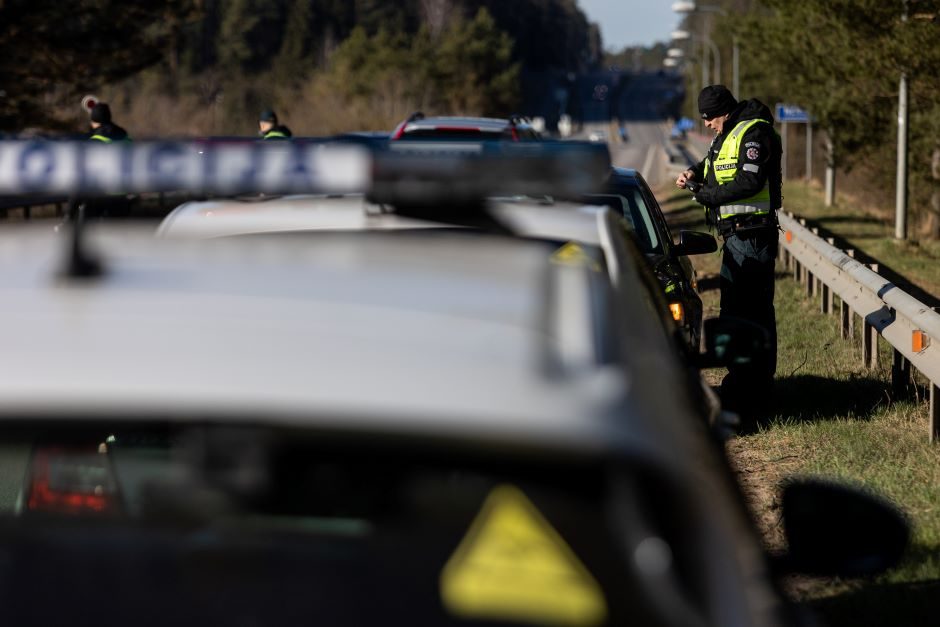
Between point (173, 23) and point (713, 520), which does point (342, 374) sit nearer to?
point (713, 520)

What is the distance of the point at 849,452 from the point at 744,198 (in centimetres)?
221

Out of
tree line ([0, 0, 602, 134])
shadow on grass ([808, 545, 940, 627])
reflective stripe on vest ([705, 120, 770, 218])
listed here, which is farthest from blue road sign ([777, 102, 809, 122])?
shadow on grass ([808, 545, 940, 627])

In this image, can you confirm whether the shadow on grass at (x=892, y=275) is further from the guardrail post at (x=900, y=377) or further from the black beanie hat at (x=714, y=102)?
the black beanie hat at (x=714, y=102)

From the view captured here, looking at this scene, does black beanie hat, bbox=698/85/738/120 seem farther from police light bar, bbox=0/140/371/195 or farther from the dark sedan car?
police light bar, bbox=0/140/371/195


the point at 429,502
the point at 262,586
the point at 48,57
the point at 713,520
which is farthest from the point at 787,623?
the point at 48,57

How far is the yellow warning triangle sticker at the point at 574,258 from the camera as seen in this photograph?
7.76ft

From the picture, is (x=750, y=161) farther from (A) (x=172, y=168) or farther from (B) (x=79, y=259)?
(B) (x=79, y=259)

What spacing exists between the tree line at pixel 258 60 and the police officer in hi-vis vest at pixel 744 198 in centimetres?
2209

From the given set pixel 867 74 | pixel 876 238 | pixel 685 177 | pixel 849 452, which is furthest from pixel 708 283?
pixel 849 452

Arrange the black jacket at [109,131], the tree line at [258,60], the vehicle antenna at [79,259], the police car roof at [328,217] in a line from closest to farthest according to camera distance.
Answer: the vehicle antenna at [79,259] → the police car roof at [328,217] → the black jacket at [109,131] → the tree line at [258,60]

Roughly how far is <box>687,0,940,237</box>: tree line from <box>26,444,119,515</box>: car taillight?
761 inches

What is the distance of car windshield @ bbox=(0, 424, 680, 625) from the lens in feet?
5.83

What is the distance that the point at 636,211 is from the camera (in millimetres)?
9148

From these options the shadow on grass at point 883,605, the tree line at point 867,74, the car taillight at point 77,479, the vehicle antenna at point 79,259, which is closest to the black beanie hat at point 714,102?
the shadow on grass at point 883,605
